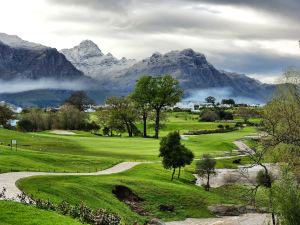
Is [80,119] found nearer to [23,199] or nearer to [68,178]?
[68,178]

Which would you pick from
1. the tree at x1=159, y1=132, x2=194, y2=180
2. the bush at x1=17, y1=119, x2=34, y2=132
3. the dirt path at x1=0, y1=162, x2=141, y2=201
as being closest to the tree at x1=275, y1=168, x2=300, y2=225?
the dirt path at x1=0, y1=162, x2=141, y2=201

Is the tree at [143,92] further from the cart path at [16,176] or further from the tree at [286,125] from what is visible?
the cart path at [16,176]

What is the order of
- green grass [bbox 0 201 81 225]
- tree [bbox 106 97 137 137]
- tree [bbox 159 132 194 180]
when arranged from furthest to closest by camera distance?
tree [bbox 106 97 137 137]
tree [bbox 159 132 194 180]
green grass [bbox 0 201 81 225]

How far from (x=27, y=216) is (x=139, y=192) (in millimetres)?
28872

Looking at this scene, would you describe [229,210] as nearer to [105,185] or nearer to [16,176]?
[105,185]

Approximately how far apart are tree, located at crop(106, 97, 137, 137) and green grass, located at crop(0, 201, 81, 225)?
110 metres

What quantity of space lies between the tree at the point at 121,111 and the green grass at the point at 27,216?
109710mm

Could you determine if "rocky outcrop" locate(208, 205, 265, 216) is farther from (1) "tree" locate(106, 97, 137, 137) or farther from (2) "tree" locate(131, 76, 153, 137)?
(1) "tree" locate(106, 97, 137, 137)

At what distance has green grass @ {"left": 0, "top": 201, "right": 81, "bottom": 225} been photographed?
27.6 m

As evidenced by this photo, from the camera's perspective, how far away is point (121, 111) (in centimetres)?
14100

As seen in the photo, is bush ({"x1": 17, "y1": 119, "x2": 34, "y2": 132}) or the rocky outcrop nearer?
the rocky outcrop

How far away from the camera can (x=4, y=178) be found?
45.7 m

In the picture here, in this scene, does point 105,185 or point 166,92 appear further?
point 166,92

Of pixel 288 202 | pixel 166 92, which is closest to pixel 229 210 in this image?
pixel 288 202
